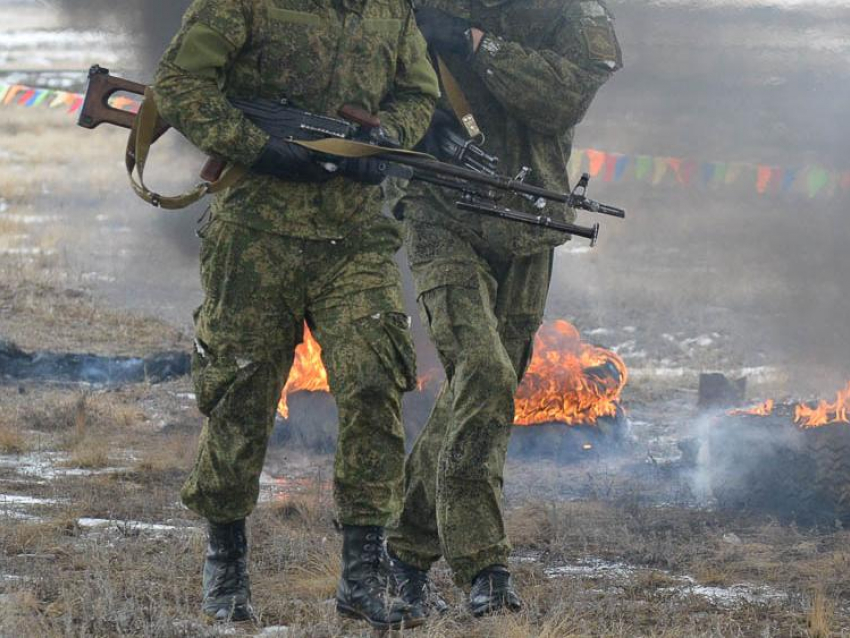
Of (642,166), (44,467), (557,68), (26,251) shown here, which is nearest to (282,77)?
(557,68)

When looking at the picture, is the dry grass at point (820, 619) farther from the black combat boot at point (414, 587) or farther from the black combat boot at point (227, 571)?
the black combat boot at point (227, 571)

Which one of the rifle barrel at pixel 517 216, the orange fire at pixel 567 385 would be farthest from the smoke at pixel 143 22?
the rifle barrel at pixel 517 216

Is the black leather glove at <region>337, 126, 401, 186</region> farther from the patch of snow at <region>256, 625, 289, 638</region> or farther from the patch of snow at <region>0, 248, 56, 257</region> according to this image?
the patch of snow at <region>0, 248, 56, 257</region>

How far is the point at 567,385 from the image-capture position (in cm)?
885

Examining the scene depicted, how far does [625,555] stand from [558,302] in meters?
10.1

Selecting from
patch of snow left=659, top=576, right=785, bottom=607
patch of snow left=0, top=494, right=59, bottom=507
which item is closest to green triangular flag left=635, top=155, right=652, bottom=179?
patch of snow left=0, top=494, right=59, bottom=507

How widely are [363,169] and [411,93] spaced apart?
0.43 meters

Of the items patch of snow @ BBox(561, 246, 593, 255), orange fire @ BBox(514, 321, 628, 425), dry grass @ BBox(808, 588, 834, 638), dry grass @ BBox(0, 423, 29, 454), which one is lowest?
dry grass @ BBox(0, 423, 29, 454)

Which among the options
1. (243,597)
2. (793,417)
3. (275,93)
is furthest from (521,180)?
(793,417)

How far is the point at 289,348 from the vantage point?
14.0 feet

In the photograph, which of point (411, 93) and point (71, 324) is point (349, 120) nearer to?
point (411, 93)

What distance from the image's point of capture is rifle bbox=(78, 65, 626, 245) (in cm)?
407

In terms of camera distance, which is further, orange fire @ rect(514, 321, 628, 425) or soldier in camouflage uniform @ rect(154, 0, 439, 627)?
orange fire @ rect(514, 321, 628, 425)

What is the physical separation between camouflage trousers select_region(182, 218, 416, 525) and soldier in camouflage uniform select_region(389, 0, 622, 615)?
512 millimetres
